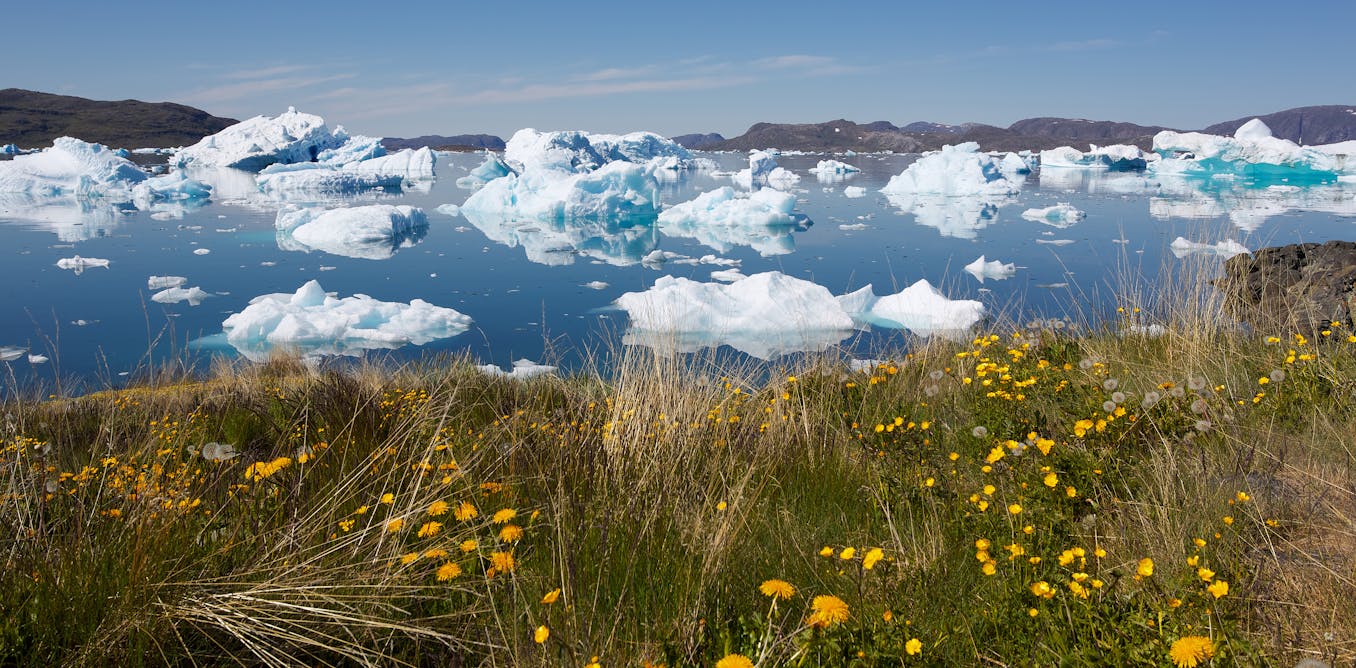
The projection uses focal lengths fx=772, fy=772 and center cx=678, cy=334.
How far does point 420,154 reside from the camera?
5703cm

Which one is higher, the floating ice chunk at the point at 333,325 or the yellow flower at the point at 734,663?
the yellow flower at the point at 734,663

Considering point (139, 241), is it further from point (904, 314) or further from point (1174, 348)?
point (1174, 348)

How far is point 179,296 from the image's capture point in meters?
15.8

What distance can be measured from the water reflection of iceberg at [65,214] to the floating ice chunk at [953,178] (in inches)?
1388

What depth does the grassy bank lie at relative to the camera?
69.0 inches

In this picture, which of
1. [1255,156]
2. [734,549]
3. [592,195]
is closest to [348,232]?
[592,195]

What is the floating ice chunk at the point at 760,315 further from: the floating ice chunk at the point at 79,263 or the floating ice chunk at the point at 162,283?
the floating ice chunk at the point at 79,263

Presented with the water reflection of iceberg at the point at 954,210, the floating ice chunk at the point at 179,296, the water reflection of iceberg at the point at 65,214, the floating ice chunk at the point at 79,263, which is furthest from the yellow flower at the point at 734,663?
the water reflection of iceberg at the point at 65,214

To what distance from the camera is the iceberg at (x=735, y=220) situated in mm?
25656

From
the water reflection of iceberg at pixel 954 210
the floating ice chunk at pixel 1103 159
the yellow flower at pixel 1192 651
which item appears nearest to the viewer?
the yellow flower at pixel 1192 651

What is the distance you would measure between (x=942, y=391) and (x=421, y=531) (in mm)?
3512

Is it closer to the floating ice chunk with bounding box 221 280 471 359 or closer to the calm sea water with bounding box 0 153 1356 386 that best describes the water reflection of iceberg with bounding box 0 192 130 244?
the calm sea water with bounding box 0 153 1356 386

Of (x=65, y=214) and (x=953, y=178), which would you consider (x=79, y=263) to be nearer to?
(x=65, y=214)

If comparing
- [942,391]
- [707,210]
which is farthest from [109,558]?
[707,210]
